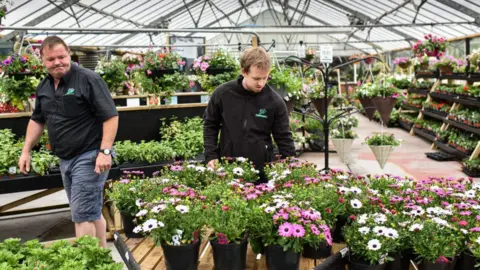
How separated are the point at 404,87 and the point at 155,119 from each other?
29.2 feet

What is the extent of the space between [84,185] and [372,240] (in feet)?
5.92

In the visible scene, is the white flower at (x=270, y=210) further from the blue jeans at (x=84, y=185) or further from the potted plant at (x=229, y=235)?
the blue jeans at (x=84, y=185)

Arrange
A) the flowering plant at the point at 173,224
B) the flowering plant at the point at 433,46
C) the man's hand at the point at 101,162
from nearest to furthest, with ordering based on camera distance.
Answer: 1. the flowering plant at the point at 173,224
2. the man's hand at the point at 101,162
3. the flowering plant at the point at 433,46

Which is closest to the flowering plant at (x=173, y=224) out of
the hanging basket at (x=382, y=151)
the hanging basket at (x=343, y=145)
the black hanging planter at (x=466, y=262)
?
the black hanging planter at (x=466, y=262)

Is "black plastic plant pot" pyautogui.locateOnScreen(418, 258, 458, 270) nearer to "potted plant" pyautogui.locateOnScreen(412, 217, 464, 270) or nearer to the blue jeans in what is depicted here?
"potted plant" pyautogui.locateOnScreen(412, 217, 464, 270)

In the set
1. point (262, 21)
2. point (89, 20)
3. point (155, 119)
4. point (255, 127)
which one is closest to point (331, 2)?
point (262, 21)

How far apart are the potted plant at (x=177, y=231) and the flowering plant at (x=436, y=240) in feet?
2.53

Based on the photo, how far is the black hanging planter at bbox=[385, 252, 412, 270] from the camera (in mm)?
Result: 1972

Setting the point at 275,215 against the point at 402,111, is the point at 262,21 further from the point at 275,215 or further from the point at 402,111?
the point at 275,215

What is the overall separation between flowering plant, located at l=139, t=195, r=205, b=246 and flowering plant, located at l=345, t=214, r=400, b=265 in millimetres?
550

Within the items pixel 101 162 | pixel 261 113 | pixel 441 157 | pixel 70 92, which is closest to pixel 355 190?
pixel 261 113

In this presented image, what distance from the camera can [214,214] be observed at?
207cm

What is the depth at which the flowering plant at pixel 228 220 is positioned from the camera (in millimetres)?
1960

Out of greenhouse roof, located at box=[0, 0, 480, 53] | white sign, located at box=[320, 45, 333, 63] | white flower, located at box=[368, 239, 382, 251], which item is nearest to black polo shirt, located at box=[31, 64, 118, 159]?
white flower, located at box=[368, 239, 382, 251]
